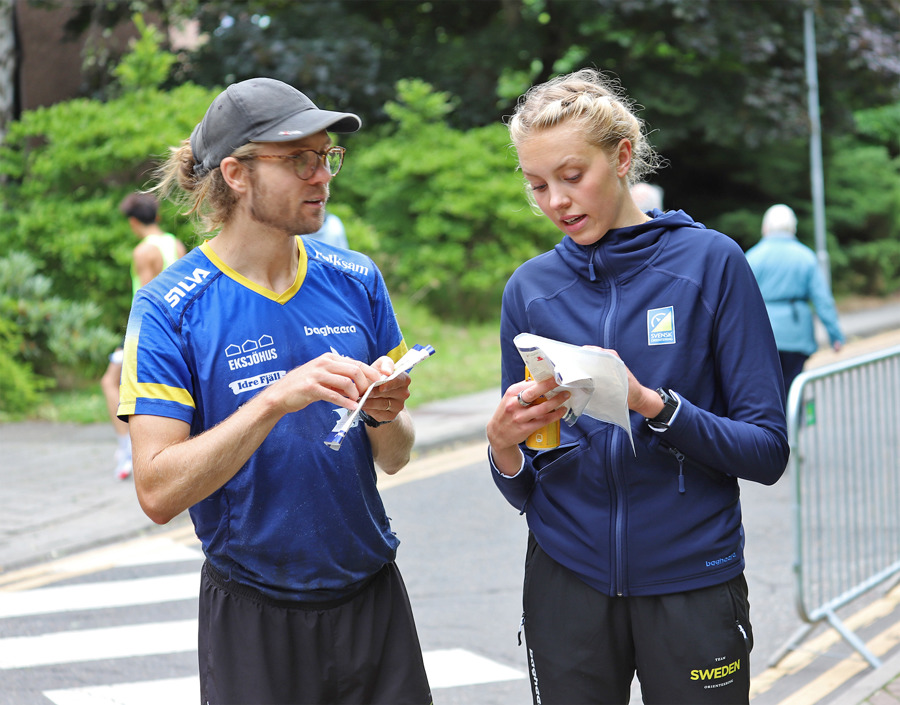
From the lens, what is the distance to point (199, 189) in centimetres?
246

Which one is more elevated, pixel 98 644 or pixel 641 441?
pixel 641 441

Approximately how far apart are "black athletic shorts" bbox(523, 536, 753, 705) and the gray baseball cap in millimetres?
1208

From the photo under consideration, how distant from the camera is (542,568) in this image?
250 cm

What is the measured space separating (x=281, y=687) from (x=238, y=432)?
655mm

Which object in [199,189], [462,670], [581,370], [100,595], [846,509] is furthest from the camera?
[100,595]

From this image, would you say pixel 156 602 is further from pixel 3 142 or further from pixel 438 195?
pixel 438 195

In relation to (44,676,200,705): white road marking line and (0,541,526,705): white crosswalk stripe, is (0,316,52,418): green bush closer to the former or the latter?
(0,541,526,705): white crosswalk stripe

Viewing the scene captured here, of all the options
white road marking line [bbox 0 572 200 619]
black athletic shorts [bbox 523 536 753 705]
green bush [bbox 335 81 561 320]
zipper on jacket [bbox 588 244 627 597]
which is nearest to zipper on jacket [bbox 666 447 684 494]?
zipper on jacket [bbox 588 244 627 597]

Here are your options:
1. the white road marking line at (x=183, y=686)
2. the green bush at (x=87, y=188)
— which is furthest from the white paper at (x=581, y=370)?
the green bush at (x=87, y=188)

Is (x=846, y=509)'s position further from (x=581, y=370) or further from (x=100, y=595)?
(x=100, y=595)

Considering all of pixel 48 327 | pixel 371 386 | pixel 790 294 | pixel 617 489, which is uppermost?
pixel 371 386

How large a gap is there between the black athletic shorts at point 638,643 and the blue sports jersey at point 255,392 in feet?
1.50

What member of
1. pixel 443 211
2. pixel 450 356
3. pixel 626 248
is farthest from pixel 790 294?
pixel 443 211

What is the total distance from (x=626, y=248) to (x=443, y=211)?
1268cm
